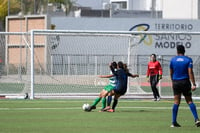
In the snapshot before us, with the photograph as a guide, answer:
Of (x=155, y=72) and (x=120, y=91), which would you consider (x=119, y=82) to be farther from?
(x=155, y=72)

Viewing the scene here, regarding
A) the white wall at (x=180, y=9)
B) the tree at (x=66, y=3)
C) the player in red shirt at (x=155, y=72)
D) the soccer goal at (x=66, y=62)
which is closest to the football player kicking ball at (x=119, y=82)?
the player in red shirt at (x=155, y=72)

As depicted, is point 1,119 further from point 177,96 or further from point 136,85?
point 136,85

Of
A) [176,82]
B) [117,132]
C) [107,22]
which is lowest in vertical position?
[117,132]

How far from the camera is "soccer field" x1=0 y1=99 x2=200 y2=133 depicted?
17.0m

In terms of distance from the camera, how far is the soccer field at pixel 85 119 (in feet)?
55.9

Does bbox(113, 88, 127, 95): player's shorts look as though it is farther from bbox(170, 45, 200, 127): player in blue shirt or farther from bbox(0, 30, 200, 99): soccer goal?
bbox(0, 30, 200, 99): soccer goal

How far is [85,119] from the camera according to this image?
19.9m

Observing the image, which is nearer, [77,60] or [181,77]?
[181,77]

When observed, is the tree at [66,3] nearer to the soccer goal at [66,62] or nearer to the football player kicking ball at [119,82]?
the soccer goal at [66,62]

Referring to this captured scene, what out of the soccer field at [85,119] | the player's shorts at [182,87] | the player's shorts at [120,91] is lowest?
the soccer field at [85,119]

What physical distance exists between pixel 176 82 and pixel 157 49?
43611 millimetres

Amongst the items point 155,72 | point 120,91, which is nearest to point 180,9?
point 155,72

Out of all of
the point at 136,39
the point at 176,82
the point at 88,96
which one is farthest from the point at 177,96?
the point at 136,39

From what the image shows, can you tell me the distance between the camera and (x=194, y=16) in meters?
71.3
